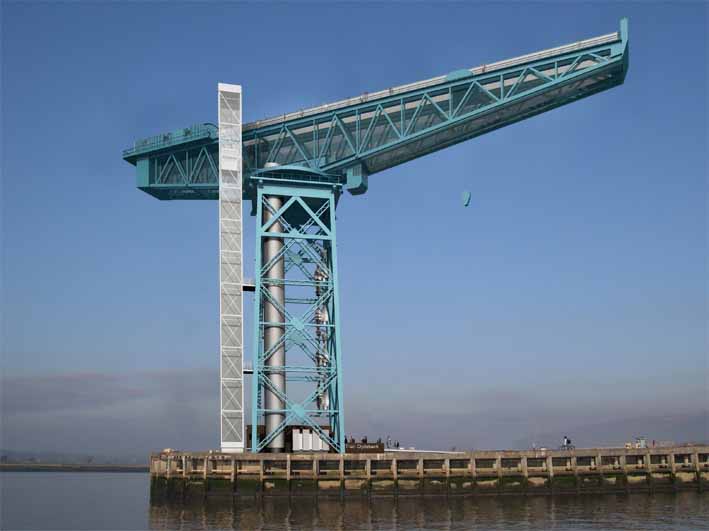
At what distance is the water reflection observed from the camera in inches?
1476

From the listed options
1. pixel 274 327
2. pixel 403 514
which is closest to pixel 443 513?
pixel 403 514

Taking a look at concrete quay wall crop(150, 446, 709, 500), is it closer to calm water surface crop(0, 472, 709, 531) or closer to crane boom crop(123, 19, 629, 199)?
calm water surface crop(0, 472, 709, 531)

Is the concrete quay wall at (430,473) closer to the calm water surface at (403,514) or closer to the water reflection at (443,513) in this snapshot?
the water reflection at (443,513)

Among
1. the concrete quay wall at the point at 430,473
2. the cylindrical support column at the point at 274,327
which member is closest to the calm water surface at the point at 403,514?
the concrete quay wall at the point at 430,473

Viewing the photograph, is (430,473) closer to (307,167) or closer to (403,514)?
(403,514)

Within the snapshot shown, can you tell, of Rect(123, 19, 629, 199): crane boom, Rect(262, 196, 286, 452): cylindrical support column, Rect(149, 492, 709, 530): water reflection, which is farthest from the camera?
Rect(123, 19, 629, 199): crane boom

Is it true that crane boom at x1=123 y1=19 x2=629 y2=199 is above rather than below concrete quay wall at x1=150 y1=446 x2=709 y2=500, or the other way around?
above

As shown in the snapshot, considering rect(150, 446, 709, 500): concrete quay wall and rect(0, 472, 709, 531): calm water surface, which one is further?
rect(150, 446, 709, 500): concrete quay wall

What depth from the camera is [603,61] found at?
49750 millimetres

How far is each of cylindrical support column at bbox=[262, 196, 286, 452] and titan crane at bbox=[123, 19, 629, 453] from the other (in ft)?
0.22

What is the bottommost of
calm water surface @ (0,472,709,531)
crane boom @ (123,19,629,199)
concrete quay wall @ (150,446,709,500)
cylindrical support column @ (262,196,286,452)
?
calm water surface @ (0,472,709,531)

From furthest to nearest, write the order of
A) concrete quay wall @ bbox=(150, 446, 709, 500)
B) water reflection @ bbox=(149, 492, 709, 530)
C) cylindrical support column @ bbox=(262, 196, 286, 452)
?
cylindrical support column @ bbox=(262, 196, 286, 452), concrete quay wall @ bbox=(150, 446, 709, 500), water reflection @ bbox=(149, 492, 709, 530)

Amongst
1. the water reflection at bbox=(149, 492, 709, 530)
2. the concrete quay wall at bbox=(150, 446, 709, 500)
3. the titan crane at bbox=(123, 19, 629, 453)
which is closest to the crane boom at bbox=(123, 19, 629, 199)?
the titan crane at bbox=(123, 19, 629, 453)

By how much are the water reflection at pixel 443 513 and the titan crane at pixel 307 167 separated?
16.0ft
